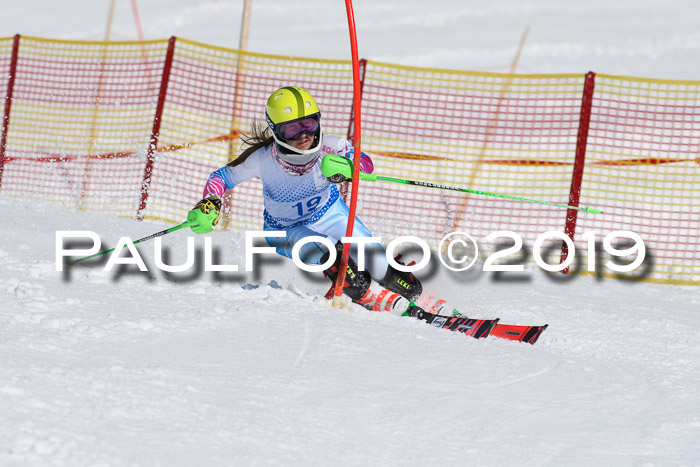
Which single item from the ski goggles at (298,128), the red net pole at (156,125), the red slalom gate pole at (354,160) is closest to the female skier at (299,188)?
the ski goggles at (298,128)

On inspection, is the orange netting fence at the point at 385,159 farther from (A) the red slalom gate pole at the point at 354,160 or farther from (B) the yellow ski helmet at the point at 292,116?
(A) the red slalom gate pole at the point at 354,160

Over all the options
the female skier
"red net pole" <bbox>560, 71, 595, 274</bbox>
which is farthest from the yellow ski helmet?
"red net pole" <bbox>560, 71, 595, 274</bbox>

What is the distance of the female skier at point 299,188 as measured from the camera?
16.1 ft

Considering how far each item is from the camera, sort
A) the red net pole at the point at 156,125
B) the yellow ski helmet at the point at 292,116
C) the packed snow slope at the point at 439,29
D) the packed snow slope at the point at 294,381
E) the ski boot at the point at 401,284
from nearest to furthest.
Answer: the packed snow slope at the point at 294,381, the yellow ski helmet at the point at 292,116, the ski boot at the point at 401,284, the red net pole at the point at 156,125, the packed snow slope at the point at 439,29

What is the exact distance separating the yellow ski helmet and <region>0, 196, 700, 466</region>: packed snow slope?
100 centimetres

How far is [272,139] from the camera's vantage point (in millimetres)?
5309

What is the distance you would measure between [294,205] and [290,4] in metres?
31.7

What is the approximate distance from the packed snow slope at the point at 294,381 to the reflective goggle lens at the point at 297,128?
3.29 feet

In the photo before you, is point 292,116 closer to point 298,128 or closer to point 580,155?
point 298,128

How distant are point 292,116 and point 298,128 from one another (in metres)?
0.10

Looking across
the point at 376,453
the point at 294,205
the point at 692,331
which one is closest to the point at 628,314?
the point at 692,331

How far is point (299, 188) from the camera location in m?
5.40

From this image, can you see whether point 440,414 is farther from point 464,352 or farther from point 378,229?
point 378,229

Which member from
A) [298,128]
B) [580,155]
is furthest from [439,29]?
[298,128]
